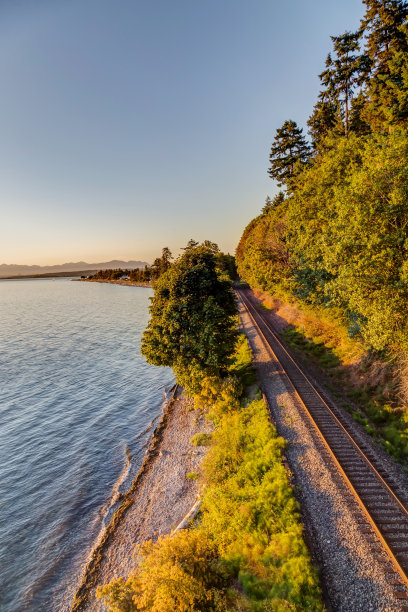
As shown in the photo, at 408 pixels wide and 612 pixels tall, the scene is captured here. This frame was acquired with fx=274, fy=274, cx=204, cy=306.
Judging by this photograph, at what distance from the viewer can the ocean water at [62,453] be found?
13.8 meters

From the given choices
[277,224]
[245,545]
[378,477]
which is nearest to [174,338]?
[245,545]

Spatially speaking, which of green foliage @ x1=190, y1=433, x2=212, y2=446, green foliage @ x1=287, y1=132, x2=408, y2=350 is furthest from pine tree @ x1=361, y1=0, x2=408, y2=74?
green foliage @ x1=190, y1=433, x2=212, y2=446

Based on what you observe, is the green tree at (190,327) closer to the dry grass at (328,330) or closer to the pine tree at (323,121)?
the dry grass at (328,330)

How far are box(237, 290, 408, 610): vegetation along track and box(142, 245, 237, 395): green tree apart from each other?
23.7 ft

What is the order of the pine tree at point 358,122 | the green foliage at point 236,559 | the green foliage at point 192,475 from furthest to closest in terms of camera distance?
1. the pine tree at point 358,122
2. the green foliage at point 192,475
3. the green foliage at point 236,559

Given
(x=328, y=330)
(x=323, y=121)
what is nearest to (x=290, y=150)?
(x=323, y=121)

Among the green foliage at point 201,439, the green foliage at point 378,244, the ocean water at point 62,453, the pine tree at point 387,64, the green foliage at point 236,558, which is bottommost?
the ocean water at point 62,453

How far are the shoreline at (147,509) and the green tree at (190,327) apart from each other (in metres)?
4.97

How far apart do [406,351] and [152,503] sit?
19.1m

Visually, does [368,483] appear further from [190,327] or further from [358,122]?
[358,122]

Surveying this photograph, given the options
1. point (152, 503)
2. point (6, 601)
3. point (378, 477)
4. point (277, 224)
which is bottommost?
point (6, 601)

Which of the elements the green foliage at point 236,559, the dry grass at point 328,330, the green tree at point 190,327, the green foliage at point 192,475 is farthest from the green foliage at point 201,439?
the dry grass at point 328,330

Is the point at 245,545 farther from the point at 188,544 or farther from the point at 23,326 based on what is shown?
the point at 23,326

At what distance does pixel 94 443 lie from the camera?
76.1 feet
